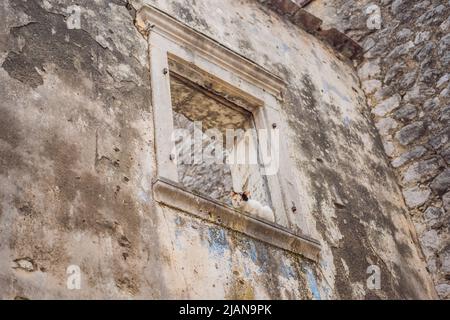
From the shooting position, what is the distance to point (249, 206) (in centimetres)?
367

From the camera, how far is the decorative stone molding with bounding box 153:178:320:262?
10.6 feet

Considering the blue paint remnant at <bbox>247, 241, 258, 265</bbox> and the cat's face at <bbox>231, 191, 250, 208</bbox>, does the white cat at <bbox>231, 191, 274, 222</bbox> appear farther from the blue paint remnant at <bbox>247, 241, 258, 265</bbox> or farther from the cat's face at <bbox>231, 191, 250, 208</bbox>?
the blue paint remnant at <bbox>247, 241, 258, 265</bbox>

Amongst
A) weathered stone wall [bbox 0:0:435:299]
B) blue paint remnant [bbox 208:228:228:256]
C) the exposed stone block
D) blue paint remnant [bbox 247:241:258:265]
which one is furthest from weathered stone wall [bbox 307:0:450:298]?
blue paint remnant [bbox 208:228:228:256]

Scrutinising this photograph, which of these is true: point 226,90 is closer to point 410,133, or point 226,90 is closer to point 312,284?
point 312,284

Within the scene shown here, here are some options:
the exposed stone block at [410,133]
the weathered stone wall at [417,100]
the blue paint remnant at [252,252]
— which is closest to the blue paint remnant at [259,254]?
the blue paint remnant at [252,252]

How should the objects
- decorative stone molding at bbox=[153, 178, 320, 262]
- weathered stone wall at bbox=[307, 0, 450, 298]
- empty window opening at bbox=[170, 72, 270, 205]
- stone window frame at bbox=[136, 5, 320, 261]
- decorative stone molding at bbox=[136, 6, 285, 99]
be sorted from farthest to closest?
weathered stone wall at bbox=[307, 0, 450, 298] < empty window opening at bbox=[170, 72, 270, 205] < decorative stone molding at bbox=[136, 6, 285, 99] < stone window frame at bbox=[136, 5, 320, 261] < decorative stone molding at bbox=[153, 178, 320, 262]

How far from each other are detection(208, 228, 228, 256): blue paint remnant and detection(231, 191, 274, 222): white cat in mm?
287

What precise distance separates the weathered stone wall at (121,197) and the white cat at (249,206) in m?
0.21

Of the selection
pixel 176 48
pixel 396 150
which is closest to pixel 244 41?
pixel 176 48

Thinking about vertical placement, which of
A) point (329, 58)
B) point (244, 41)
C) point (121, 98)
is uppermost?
point (329, 58)
